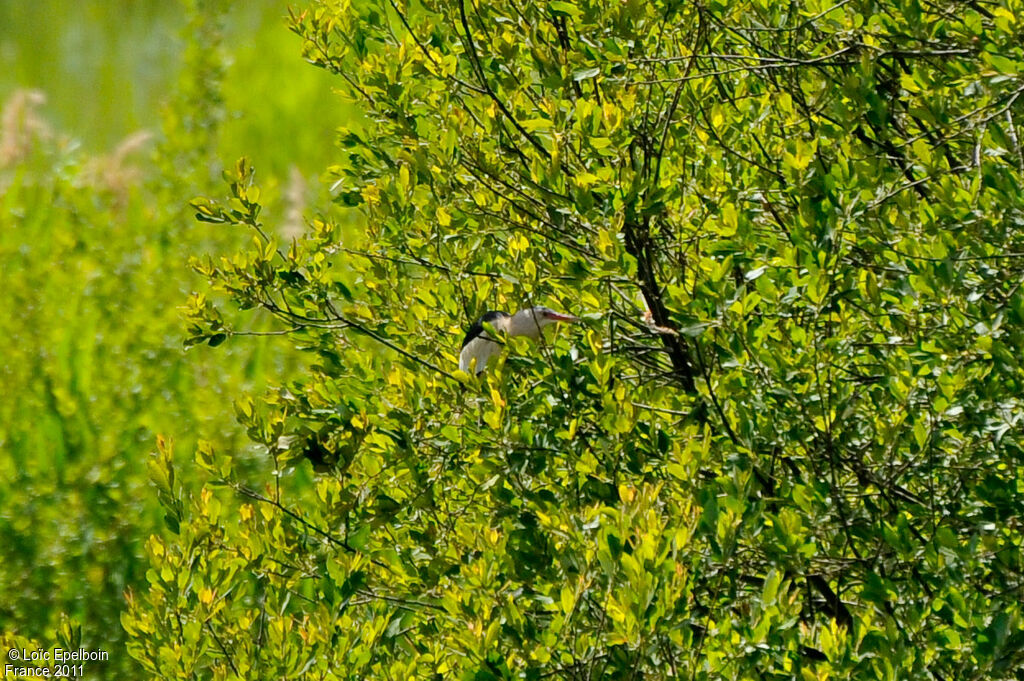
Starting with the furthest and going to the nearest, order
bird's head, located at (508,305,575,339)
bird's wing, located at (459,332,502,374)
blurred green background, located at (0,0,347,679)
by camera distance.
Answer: blurred green background, located at (0,0,347,679) → bird's wing, located at (459,332,502,374) → bird's head, located at (508,305,575,339)

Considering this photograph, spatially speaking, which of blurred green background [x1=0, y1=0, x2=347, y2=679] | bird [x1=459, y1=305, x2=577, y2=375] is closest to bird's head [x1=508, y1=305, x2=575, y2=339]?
bird [x1=459, y1=305, x2=577, y2=375]

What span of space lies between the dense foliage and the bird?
0.05m

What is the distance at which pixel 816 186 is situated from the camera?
2.65 meters

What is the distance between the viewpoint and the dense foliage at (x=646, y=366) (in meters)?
2.44

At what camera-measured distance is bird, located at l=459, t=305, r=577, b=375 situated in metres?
2.88

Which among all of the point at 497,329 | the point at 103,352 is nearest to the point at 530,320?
the point at 497,329

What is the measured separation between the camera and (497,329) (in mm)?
2854

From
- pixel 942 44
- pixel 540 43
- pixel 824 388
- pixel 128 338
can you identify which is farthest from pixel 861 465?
pixel 128 338

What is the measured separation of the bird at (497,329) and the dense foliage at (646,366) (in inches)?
1.9

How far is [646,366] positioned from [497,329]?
0.45m

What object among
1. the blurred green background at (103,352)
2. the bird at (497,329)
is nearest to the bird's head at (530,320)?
the bird at (497,329)

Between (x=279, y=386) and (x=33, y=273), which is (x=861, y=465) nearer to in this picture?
(x=279, y=386)

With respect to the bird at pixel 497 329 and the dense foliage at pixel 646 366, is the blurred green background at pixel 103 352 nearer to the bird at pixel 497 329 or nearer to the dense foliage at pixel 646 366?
the dense foliage at pixel 646 366

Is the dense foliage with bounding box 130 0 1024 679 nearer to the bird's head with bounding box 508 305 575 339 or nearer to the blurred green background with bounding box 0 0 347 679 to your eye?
the bird's head with bounding box 508 305 575 339
